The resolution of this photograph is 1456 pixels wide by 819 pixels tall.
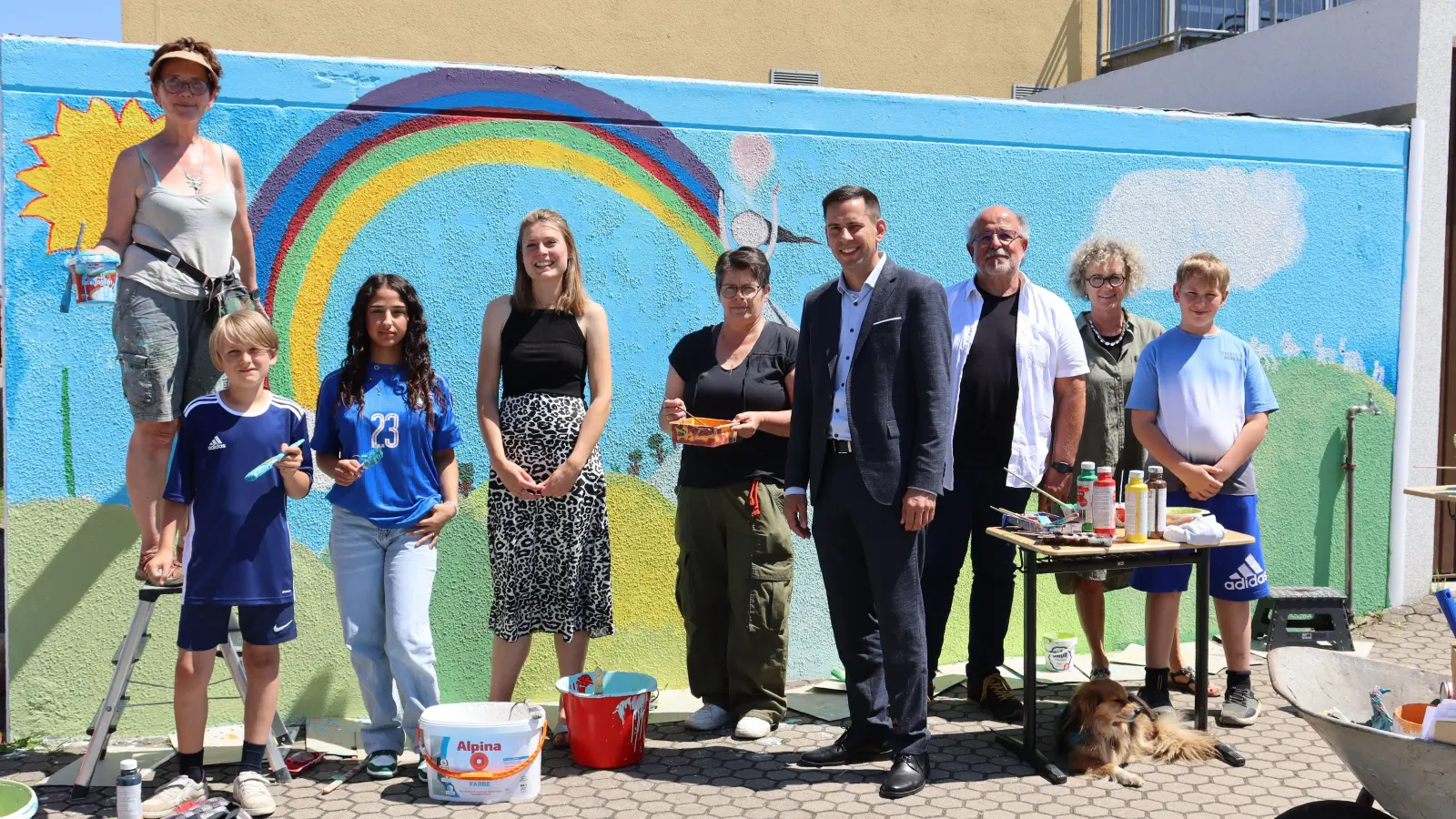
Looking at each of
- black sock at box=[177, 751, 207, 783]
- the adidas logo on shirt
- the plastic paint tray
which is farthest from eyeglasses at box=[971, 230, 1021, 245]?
the plastic paint tray

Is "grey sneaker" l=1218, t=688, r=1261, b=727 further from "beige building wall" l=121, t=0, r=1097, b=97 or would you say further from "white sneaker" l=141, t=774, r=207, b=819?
"beige building wall" l=121, t=0, r=1097, b=97

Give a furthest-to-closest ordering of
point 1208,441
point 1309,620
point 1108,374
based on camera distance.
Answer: point 1309,620, point 1108,374, point 1208,441

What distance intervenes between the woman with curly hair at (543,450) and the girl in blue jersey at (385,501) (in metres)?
0.25

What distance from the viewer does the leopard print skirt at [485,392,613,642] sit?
181 inches

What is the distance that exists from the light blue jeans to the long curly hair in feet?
1.50

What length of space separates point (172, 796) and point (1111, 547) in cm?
342

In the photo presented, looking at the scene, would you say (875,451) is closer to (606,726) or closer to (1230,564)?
(606,726)

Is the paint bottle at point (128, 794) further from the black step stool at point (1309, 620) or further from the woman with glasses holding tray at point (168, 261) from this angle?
the black step stool at point (1309, 620)

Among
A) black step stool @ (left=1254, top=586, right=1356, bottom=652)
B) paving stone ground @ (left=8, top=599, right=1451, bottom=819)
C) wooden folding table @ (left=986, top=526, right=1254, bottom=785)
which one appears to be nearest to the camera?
paving stone ground @ (left=8, top=599, right=1451, bottom=819)

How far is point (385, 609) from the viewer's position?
4434 mm

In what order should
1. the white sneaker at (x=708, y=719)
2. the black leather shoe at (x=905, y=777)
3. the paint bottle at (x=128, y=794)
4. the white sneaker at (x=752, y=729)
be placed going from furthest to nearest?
the white sneaker at (x=708, y=719) → the white sneaker at (x=752, y=729) → the black leather shoe at (x=905, y=777) → the paint bottle at (x=128, y=794)

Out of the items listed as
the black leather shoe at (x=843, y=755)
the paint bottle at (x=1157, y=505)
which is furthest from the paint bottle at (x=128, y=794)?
the paint bottle at (x=1157, y=505)

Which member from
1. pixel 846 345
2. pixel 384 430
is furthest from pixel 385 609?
pixel 846 345

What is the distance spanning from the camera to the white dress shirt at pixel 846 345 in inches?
174
